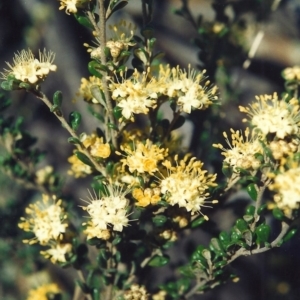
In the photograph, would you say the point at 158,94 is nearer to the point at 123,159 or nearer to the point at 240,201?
the point at 123,159

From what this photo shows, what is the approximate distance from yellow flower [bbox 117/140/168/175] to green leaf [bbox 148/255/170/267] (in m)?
0.29

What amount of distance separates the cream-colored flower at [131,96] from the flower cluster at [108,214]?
20cm

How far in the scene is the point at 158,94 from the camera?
50.7 inches

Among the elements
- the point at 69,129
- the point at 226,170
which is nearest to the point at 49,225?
the point at 69,129

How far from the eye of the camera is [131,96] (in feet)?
3.99

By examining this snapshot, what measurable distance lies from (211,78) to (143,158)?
0.65m

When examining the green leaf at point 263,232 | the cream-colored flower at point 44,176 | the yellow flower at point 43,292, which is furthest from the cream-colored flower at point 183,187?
the yellow flower at point 43,292

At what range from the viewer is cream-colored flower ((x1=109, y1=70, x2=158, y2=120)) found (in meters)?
1.22

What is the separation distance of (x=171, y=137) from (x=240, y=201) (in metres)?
0.43

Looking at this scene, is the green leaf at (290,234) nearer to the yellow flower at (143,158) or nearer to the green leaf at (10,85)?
the yellow flower at (143,158)

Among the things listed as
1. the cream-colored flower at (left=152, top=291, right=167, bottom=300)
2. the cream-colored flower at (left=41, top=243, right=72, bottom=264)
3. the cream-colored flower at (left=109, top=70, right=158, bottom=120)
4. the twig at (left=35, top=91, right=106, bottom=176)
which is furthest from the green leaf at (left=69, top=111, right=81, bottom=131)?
the cream-colored flower at (left=152, top=291, right=167, bottom=300)

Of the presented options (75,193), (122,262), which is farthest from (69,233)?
(75,193)

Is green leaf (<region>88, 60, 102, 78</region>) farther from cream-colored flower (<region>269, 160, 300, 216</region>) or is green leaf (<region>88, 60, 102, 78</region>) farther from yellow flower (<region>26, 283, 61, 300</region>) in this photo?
yellow flower (<region>26, 283, 61, 300</region>)

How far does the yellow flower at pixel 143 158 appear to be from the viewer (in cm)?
123
